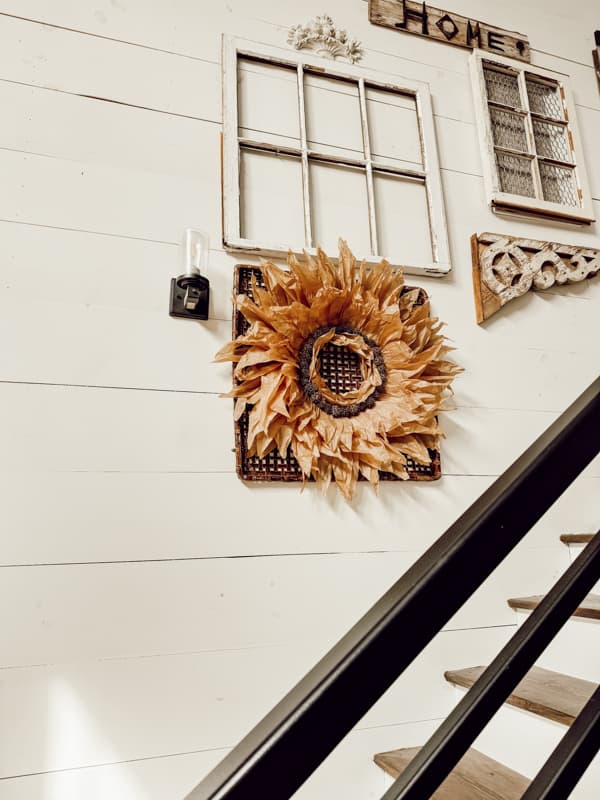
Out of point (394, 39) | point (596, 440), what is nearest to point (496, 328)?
point (394, 39)

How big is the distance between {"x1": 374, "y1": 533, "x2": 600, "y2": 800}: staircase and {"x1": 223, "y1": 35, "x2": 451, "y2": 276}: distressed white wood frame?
1006 millimetres

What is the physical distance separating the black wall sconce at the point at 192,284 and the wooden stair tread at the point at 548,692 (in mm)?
1049

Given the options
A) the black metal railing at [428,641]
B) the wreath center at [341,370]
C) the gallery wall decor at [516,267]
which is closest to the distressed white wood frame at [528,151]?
the gallery wall decor at [516,267]

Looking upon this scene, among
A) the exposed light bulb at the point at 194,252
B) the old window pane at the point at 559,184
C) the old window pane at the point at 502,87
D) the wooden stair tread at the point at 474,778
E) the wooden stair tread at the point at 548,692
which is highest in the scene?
the old window pane at the point at 502,87

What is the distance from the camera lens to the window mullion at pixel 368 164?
63.0 inches

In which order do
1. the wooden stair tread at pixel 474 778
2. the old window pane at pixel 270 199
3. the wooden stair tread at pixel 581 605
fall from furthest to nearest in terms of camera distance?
1. the old window pane at pixel 270 199
2. the wooden stair tread at pixel 581 605
3. the wooden stair tread at pixel 474 778

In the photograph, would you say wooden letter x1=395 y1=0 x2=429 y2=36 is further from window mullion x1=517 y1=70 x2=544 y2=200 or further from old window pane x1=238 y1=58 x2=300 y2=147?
old window pane x1=238 y1=58 x2=300 y2=147

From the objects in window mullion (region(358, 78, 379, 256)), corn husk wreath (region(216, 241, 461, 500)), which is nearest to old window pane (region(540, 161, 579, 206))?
window mullion (region(358, 78, 379, 256))

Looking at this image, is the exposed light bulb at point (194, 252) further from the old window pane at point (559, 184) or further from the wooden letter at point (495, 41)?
the wooden letter at point (495, 41)

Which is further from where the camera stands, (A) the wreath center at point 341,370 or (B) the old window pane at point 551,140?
(B) the old window pane at point 551,140

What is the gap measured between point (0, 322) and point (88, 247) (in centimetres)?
26

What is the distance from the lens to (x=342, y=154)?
5.38 ft

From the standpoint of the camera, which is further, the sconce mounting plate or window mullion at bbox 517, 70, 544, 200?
window mullion at bbox 517, 70, 544, 200

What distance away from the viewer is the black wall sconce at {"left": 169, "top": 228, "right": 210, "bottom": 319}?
1.36 metres
